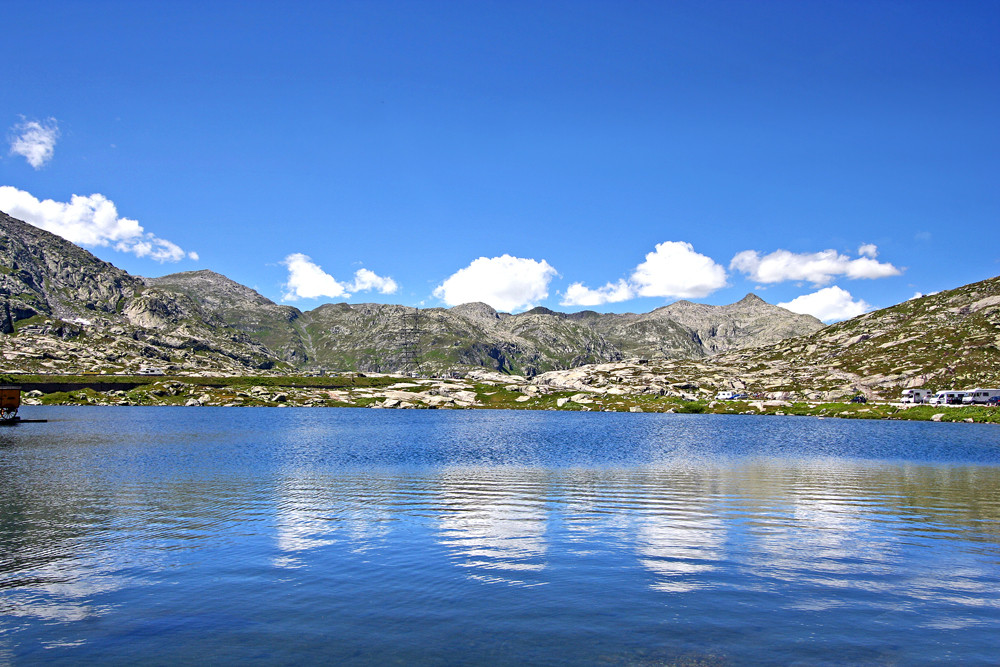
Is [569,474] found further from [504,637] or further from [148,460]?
[148,460]

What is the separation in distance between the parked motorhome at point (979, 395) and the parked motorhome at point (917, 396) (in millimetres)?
11349

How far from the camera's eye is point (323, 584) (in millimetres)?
22375

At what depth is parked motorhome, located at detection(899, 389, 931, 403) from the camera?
191000 millimetres

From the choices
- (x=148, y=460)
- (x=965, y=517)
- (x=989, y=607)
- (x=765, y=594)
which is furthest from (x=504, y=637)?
(x=148, y=460)

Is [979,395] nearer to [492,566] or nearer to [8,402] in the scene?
[492,566]

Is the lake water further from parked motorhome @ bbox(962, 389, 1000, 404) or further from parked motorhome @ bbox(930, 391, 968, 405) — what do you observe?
parked motorhome @ bbox(962, 389, 1000, 404)

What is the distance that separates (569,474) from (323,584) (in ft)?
117

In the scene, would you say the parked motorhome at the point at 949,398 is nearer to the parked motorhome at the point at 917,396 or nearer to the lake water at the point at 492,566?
the parked motorhome at the point at 917,396

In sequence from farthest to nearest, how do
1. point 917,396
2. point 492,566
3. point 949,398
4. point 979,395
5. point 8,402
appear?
point 917,396 < point 949,398 < point 979,395 < point 8,402 < point 492,566

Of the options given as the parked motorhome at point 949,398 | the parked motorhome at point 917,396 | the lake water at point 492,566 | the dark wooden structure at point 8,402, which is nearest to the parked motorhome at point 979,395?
the parked motorhome at point 949,398

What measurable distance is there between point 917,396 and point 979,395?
15810mm

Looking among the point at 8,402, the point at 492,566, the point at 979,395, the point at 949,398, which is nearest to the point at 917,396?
the point at 949,398

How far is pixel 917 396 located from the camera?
632 ft

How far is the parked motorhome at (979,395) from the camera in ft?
590
